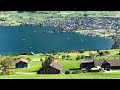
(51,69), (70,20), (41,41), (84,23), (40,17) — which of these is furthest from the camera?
(40,17)

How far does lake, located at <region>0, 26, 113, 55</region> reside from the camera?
28734 millimetres

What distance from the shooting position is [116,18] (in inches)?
1822

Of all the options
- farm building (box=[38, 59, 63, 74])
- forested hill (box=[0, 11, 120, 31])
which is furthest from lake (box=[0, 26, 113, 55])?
farm building (box=[38, 59, 63, 74])

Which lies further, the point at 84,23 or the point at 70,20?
the point at 70,20

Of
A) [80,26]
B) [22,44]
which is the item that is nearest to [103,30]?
[80,26]

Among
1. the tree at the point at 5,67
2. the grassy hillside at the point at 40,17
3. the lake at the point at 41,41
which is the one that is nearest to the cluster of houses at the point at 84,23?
the grassy hillside at the point at 40,17

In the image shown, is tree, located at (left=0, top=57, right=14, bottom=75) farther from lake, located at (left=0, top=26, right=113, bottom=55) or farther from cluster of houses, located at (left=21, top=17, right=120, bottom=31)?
cluster of houses, located at (left=21, top=17, right=120, bottom=31)

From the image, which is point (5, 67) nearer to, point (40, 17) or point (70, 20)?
point (70, 20)

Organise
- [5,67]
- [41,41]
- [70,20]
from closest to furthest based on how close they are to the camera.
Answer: [5,67] < [41,41] < [70,20]

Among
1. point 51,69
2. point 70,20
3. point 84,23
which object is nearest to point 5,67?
point 51,69

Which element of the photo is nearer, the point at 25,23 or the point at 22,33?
the point at 22,33

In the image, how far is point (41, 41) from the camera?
34156mm
